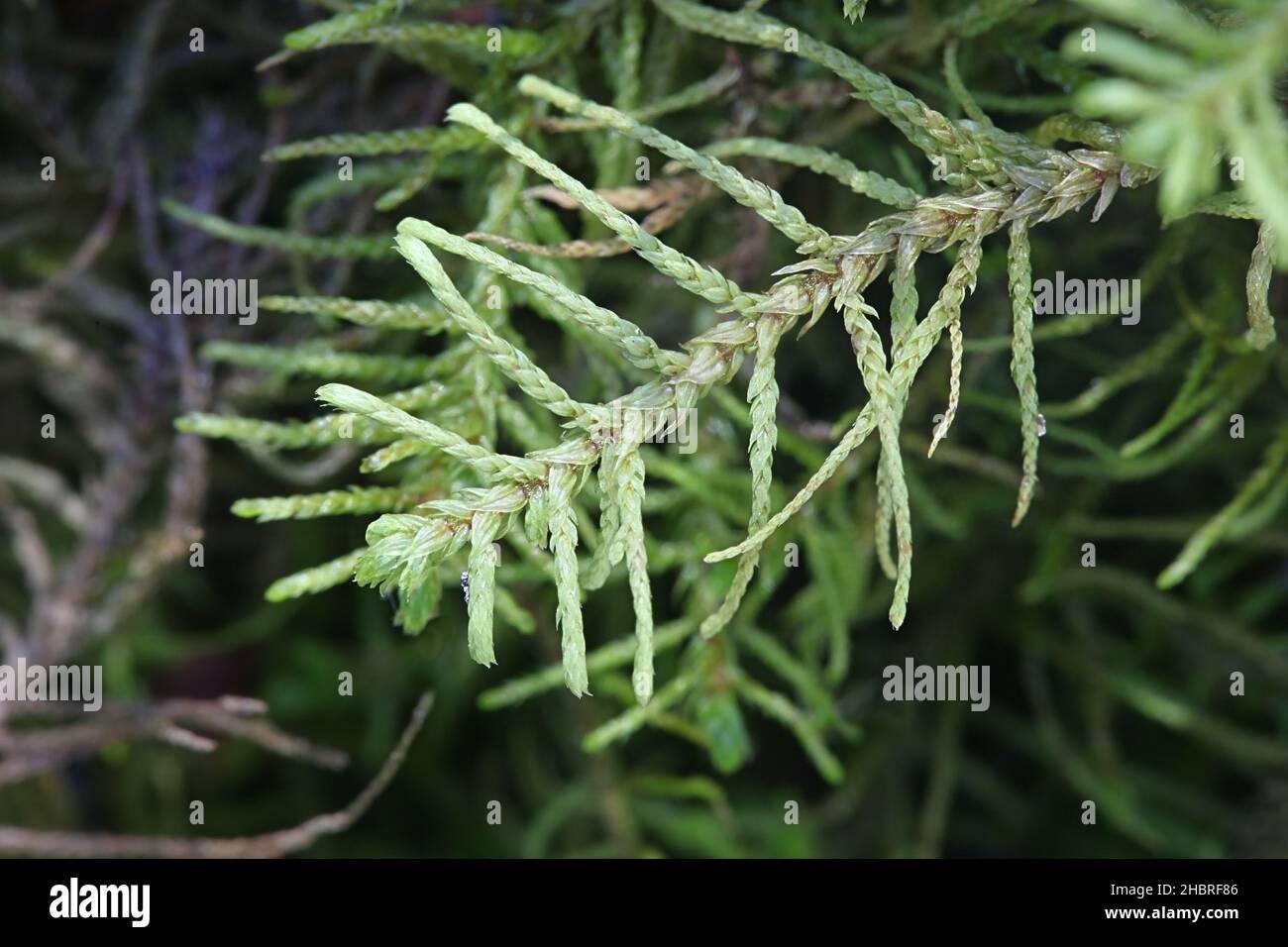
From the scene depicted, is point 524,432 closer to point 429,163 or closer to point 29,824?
point 429,163

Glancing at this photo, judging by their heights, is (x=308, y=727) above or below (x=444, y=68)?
below

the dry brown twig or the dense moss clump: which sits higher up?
the dense moss clump

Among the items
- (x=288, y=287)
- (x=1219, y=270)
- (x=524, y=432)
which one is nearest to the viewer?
(x=524, y=432)

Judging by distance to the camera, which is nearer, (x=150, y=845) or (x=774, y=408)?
(x=774, y=408)

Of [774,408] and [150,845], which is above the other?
[774,408]

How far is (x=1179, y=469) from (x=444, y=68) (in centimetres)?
93

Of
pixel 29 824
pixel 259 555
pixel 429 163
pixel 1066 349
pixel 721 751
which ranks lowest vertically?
pixel 29 824

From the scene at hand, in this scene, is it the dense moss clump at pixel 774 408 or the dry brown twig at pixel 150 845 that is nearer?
the dense moss clump at pixel 774 408

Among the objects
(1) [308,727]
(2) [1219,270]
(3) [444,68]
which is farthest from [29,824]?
(2) [1219,270]

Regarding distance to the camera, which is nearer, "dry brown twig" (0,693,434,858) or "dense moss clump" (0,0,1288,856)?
"dense moss clump" (0,0,1288,856)

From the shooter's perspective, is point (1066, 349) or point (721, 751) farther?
point (1066, 349)

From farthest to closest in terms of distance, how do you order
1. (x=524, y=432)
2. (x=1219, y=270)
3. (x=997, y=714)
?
(x=997, y=714) → (x=1219, y=270) → (x=524, y=432)

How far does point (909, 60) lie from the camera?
85cm

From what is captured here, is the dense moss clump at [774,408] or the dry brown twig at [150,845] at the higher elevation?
the dense moss clump at [774,408]
